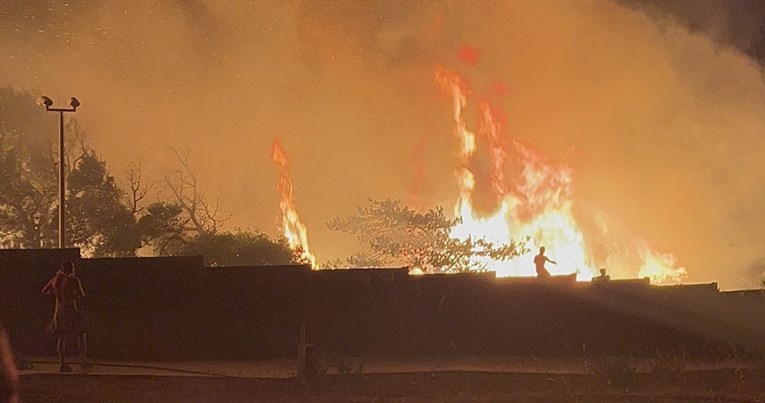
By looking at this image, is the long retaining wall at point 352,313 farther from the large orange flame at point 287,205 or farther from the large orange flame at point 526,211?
the large orange flame at point 287,205

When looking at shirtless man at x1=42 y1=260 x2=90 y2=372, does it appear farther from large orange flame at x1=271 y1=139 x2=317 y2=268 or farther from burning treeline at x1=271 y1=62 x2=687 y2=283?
large orange flame at x1=271 y1=139 x2=317 y2=268

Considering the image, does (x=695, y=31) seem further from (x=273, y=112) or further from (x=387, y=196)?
(x=273, y=112)

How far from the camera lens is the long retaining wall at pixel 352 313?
701 inches

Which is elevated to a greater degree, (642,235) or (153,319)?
(642,235)

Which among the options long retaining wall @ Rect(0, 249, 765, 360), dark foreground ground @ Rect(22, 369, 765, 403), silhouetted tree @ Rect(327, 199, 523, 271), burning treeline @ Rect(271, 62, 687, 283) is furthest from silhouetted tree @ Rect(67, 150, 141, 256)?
dark foreground ground @ Rect(22, 369, 765, 403)

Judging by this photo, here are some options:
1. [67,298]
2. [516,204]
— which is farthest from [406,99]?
[67,298]

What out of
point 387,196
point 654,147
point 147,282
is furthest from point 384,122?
point 147,282

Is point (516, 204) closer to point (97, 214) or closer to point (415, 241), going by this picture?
point (415, 241)

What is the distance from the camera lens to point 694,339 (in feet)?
59.1

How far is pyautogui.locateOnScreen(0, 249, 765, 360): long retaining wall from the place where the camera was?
58.4 ft

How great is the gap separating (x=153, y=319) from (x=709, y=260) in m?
29.1

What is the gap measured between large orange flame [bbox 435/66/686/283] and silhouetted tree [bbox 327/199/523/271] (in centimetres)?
51

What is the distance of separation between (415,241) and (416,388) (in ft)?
86.9

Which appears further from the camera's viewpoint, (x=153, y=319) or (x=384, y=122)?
(x=384, y=122)
